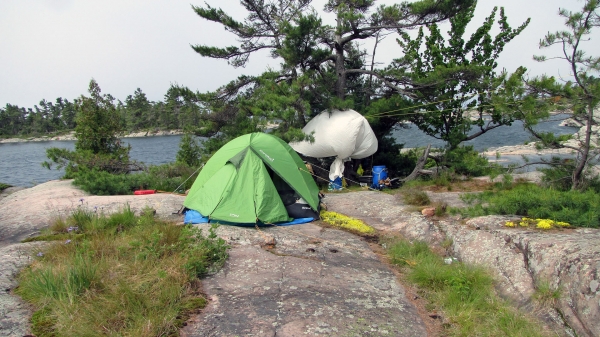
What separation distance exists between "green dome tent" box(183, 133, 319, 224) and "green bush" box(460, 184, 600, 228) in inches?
134

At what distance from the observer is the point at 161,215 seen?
25.8 feet

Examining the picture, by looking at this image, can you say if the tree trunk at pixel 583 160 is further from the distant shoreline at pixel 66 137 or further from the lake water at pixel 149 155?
the distant shoreline at pixel 66 137

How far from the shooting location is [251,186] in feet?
24.5

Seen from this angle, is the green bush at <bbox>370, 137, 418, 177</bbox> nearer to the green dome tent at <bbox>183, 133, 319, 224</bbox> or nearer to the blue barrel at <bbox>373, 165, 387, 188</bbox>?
the blue barrel at <bbox>373, 165, 387, 188</bbox>

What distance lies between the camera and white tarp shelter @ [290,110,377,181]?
39.8ft

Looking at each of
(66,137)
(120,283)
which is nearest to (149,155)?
(120,283)

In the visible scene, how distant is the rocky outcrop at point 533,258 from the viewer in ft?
Result: 11.5

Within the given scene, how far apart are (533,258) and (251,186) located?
481 cm

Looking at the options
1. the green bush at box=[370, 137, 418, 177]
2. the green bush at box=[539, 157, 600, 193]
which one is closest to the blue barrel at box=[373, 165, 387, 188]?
the green bush at box=[370, 137, 418, 177]

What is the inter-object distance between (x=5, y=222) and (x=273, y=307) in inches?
252

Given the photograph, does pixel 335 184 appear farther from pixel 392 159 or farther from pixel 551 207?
pixel 551 207

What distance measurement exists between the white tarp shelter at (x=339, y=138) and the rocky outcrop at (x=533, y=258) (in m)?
5.21

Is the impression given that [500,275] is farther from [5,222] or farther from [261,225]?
[5,222]

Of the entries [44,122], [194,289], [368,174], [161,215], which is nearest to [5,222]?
[161,215]
